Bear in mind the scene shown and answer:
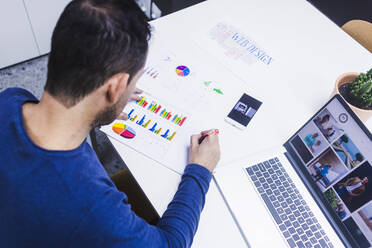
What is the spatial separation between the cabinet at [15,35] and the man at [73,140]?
1155mm

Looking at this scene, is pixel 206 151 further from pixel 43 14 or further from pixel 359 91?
pixel 43 14

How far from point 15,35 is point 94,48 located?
1443 millimetres

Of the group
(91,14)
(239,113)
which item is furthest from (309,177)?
(91,14)

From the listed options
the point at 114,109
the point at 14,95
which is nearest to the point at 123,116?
the point at 114,109

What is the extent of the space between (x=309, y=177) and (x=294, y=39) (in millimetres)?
699

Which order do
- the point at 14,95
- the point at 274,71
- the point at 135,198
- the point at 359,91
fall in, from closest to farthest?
the point at 14,95 < the point at 359,91 < the point at 135,198 < the point at 274,71

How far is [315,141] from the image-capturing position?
89 centimetres

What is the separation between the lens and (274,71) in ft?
3.88

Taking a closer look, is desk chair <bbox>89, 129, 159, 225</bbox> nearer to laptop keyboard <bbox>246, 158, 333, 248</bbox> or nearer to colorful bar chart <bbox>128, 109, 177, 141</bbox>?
colorful bar chart <bbox>128, 109, 177, 141</bbox>

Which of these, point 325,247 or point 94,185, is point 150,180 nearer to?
point 94,185

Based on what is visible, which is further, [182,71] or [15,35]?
[15,35]

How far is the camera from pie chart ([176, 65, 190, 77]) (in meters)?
1.11

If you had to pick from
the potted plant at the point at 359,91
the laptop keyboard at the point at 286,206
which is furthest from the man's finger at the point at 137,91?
the potted plant at the point at 359,91

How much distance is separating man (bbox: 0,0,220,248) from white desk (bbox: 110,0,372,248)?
0.19 meters
